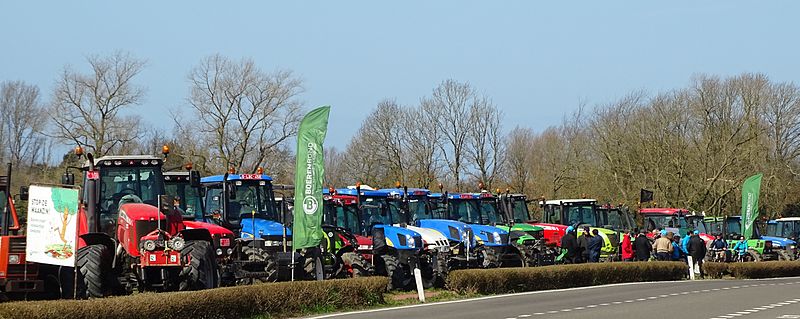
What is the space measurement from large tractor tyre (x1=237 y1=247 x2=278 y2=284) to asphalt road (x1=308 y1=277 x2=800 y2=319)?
311cm

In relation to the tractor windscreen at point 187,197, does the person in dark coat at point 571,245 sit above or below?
below

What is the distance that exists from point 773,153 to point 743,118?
2752 millimetres

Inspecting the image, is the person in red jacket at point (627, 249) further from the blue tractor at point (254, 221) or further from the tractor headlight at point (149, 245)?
the tractor headlight at point (149, 245)

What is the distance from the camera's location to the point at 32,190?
629 inches

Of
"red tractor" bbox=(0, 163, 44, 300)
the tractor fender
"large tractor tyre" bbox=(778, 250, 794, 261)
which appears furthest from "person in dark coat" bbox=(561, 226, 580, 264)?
"red tractor" bbox=(0, 163, 44, 300)

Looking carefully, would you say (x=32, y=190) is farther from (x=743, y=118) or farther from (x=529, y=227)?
(x=743, y=118)

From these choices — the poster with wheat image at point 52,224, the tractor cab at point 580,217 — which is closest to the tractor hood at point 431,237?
the tractor cab at point 580,217

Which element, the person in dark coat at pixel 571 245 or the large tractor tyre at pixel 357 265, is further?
the person in dark coat at pixel 571 245

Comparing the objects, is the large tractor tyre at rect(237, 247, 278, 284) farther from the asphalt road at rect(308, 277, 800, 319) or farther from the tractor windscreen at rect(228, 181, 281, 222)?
the asphalt road at rect(308, 277, 800, 319)

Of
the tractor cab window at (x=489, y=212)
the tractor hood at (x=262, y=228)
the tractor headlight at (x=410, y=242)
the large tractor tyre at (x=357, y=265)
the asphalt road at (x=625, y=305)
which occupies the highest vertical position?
the tractor cab window at (x=489, y=212)

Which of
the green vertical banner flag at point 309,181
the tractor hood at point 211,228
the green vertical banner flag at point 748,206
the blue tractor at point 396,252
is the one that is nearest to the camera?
the tractor hood at point 211,228

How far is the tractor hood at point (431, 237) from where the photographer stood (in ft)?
90.2

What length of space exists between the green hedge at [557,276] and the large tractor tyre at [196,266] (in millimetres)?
7381

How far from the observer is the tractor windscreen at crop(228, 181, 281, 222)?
982 inches
